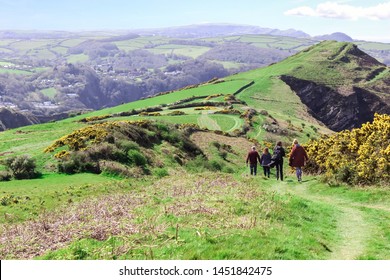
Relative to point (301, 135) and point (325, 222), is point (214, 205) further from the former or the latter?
point (301, 135)

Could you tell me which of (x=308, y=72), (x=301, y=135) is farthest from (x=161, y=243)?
(x=308, y=72)

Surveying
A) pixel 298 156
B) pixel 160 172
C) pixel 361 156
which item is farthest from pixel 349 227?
pixel 160 172

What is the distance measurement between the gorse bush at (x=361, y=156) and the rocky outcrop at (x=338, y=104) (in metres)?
83.5

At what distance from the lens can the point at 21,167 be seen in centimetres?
2594

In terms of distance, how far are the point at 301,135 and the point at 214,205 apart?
57367 mm

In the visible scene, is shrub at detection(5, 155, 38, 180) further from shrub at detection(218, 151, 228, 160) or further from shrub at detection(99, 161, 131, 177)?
shrub at detection(218, 151, 228, 160)

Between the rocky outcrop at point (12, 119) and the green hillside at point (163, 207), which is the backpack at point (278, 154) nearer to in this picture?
the green hillside at point (163, 207)

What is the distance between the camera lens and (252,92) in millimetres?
106375

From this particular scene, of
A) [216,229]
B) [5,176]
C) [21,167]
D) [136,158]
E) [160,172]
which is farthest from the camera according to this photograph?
[136,158]

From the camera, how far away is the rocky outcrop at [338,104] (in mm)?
111375

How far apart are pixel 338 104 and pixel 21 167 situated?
105 m

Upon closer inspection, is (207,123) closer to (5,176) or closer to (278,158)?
(278,158)

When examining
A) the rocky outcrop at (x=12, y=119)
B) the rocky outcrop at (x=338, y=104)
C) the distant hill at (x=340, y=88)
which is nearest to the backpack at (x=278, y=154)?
the distant hill at (x=340, y=88)

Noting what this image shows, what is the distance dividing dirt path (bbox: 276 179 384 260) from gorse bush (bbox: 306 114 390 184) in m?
2.37
